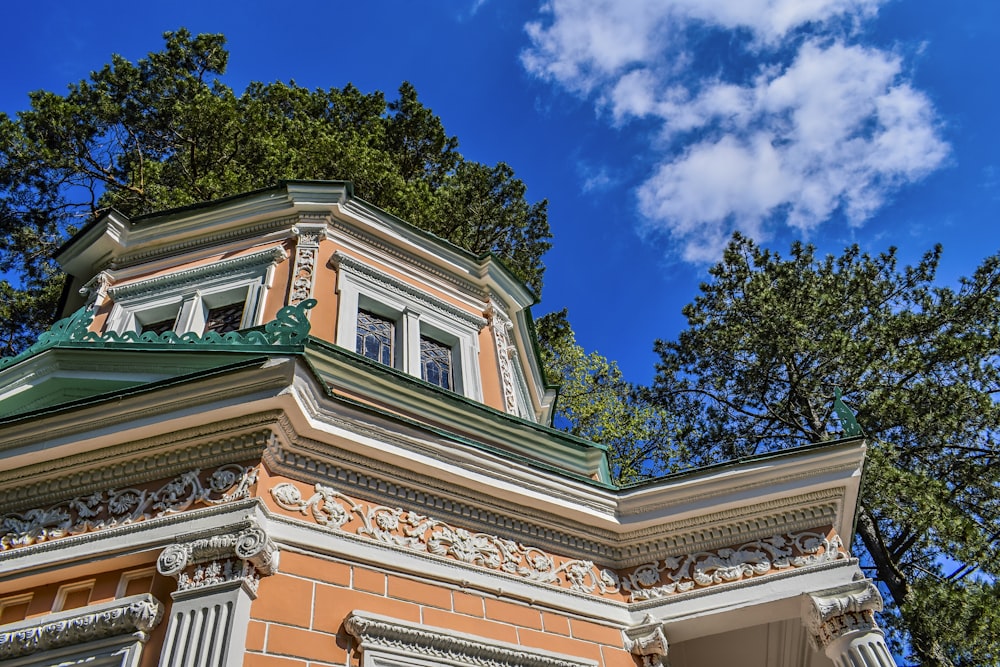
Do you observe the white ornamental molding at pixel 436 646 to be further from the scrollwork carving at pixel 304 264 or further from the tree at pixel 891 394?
the tree at pixel 891 394

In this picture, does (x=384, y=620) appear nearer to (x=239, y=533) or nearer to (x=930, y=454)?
(x=239, y=533)

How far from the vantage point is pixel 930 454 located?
642 inches

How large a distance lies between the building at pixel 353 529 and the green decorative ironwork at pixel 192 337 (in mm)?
34

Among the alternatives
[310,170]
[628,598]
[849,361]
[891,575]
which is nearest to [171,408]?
[628,598]

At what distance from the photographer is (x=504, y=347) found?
472 inches

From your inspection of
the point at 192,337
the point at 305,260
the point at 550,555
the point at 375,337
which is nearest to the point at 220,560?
the point at 192,337

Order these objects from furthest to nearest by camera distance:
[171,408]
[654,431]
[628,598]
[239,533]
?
[654,431] < [628,598] < [171,408] < [239,533]

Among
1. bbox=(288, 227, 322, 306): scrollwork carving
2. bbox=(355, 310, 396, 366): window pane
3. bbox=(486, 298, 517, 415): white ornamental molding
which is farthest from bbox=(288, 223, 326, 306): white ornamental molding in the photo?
bbox=(486, 298, 517, 415): white ornamental molding

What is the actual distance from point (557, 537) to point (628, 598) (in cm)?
94

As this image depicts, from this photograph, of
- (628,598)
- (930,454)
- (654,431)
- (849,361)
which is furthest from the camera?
(654,431)

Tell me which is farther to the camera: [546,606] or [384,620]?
[546,606]

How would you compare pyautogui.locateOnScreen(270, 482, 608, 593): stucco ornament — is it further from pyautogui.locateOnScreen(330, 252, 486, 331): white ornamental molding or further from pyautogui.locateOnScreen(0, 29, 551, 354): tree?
pyautogui.locateOnScreen(0, 29, 551, 354): tree

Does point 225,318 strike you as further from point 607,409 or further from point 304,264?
point 607,409

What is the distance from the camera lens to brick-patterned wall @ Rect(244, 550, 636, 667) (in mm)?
5352
